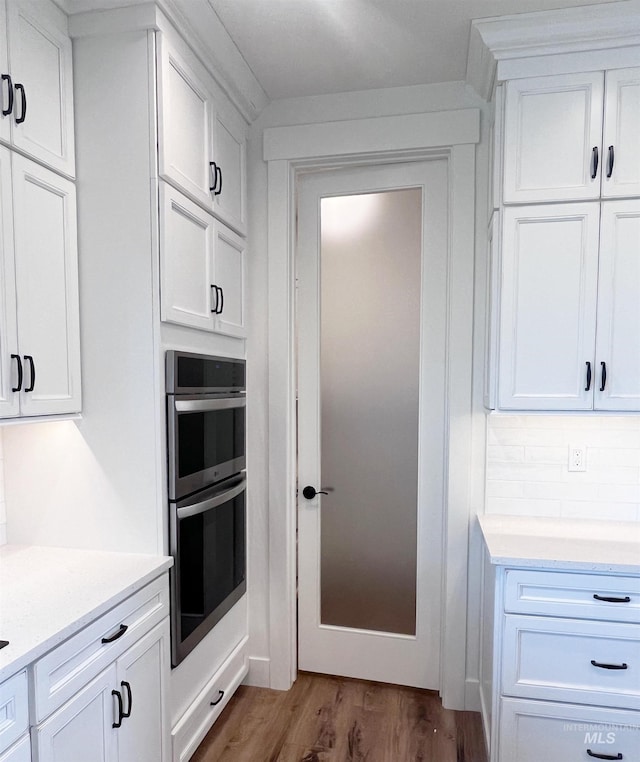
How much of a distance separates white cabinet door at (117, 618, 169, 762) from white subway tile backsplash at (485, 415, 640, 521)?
1441mm

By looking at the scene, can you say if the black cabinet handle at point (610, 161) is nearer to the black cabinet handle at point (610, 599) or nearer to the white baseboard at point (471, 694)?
the black cabinet handle at point (610, 599)

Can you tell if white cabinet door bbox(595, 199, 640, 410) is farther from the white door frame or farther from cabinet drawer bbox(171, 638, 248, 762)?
cabinet drawer bbox(171, 638, 248, 762)

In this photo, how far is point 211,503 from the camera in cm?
205

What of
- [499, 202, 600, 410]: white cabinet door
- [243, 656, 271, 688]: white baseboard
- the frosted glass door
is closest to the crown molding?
[499, 202, 600, 410]: white cabinet door

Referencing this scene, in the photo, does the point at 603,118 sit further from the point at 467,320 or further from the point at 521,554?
the point at 521,554

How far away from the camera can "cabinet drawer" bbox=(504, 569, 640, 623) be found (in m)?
1.72

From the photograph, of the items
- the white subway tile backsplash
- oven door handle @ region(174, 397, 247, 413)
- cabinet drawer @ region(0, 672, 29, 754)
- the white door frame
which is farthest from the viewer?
the white door frame

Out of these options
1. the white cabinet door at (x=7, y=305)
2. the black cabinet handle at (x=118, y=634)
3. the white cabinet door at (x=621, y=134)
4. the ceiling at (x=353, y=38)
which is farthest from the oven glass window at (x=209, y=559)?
the white cabinet door at (x=621, y=134)

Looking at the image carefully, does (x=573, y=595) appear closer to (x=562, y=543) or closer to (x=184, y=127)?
(x=562, y=543)

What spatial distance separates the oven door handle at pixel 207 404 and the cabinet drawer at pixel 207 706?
1.09m

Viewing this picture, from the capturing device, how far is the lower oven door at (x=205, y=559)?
1.83 m

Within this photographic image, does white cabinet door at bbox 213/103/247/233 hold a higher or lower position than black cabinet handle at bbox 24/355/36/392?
higher

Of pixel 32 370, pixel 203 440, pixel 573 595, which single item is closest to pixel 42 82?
pixel 32 370

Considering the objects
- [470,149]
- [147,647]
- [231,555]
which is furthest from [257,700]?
[470,149]
